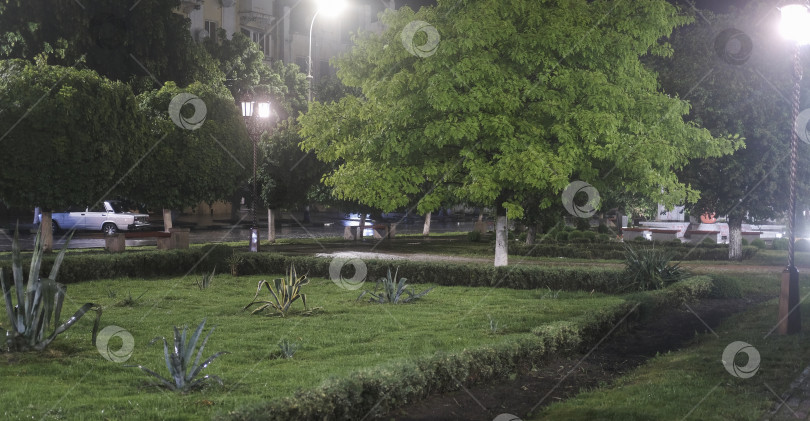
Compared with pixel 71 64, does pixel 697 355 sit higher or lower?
lower

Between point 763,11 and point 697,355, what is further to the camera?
point 763,11

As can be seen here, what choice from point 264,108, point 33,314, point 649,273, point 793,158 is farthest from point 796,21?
point 264,108

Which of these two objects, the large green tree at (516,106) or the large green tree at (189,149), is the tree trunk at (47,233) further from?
the large green tree at (516,106)

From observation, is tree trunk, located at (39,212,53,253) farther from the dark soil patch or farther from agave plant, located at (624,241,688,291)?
the dark soil patch

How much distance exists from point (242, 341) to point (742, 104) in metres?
18.8

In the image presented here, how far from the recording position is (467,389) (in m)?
8.43

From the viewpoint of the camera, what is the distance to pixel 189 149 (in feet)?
93.4

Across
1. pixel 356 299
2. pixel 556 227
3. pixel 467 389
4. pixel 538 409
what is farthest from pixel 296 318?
pixel 556 227

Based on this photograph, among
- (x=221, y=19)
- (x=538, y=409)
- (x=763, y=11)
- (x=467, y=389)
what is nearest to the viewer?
(x=538, y=409)

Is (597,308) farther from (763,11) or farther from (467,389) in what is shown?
(763,11)

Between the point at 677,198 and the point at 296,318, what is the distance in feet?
33.7

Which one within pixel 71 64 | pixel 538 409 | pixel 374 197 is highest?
pixel 71 64

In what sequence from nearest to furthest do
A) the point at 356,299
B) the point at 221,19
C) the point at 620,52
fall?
the point at 356,299
the point at 620,52
the point at 221,19

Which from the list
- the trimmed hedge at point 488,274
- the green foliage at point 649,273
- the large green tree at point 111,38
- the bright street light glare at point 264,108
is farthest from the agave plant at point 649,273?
the large green tree at point 111,38
